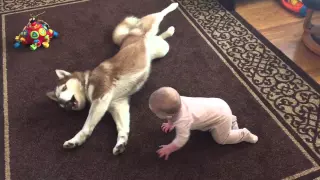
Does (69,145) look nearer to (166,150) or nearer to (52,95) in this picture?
(52,95)

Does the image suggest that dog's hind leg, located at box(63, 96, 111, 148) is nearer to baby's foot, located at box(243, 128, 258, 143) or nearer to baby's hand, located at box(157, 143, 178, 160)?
baby's hand, located at box(157, 143, 178, 160)

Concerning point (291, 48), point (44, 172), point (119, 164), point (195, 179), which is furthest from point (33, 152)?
point (291, 48)

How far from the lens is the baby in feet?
4.44

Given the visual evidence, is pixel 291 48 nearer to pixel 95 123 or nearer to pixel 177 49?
pixel 177 49

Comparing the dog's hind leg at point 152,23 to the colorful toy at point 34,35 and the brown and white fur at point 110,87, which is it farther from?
the colorful toy at point 34,35

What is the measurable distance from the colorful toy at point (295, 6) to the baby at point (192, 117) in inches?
56.5

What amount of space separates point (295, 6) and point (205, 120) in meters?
1.72

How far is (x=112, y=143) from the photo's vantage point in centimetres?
171

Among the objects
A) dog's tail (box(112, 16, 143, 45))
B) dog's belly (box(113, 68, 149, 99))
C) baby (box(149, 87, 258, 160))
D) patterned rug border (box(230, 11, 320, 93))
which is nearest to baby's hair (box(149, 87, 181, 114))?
baby (box(149, 87, 258, 160))

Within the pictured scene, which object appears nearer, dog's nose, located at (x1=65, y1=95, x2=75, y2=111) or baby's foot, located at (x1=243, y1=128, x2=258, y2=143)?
baby's foot, located at (x1=243, y1=128, x2=258, y2=143)

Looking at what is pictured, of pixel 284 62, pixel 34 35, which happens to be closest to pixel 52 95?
pixel 34 35

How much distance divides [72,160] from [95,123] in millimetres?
223

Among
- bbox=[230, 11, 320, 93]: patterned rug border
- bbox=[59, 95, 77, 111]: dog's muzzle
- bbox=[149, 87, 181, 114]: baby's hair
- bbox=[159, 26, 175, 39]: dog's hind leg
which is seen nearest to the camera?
bbox=[149, 87, 181, 114]: baby's hair

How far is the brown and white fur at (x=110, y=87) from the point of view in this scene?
172 cm
